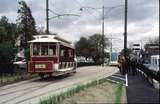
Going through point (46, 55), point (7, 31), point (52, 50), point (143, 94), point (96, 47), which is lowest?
point (143, 94)

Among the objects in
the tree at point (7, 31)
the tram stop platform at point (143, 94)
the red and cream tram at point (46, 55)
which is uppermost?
the tree at point (7, 31)

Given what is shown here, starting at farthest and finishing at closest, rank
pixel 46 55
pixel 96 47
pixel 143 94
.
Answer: pixel 96 47
pixel 46 55
pixel 143 94

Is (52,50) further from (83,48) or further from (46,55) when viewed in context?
(83,48)

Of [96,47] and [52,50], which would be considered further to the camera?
[96,47]

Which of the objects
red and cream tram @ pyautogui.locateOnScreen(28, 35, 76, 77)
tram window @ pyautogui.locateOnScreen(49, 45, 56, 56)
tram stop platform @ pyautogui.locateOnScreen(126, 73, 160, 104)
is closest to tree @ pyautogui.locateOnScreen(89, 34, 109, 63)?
red and cream tram @ pyautogui.locateOnScreen(28, 35, 76, 77)

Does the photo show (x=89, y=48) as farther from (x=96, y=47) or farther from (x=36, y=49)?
(x=36, y=49)

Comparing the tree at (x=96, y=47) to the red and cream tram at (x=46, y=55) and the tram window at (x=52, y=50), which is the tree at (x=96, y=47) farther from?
the tram window at (x=52, y=50)

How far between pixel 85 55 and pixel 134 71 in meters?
83.8

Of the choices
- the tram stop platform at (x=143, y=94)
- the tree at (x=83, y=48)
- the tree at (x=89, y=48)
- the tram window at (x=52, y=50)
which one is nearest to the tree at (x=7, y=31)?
the tram window at (x=52, y=50)

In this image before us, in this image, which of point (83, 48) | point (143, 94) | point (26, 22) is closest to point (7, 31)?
point (26, 22)

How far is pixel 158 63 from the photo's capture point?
34.0 metres

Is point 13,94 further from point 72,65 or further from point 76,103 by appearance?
point 72,65

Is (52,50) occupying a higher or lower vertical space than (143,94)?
higher

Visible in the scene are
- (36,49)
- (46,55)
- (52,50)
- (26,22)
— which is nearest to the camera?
(46,55)
